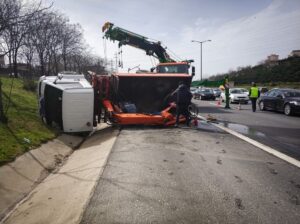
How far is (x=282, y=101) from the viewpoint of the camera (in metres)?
18.7

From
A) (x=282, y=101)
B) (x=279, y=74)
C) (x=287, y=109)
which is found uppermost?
(x=279, y=74)

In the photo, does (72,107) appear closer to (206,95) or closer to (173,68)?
(173,68)

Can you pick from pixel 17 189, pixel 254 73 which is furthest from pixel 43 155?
pixel 254 73

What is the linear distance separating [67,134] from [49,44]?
78.0ft

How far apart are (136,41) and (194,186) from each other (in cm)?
1774

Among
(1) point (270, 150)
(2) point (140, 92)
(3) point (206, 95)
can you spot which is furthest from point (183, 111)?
(3) point (206, 95)

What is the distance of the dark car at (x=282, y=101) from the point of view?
57.1ft

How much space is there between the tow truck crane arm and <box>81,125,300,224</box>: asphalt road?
550 inches

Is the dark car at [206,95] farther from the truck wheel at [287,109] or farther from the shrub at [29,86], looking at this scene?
the truck wheel at [287,109]

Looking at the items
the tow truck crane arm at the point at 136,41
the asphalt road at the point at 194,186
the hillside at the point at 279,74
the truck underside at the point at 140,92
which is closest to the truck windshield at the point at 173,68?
the tow truck crane arm at the point at 136,41

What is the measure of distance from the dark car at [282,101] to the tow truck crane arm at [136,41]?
641 cm

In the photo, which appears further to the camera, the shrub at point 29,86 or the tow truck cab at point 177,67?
the shrub at point 29,86

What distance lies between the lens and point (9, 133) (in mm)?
9406

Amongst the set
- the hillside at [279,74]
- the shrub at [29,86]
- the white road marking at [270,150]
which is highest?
the hillside at [279,74]
